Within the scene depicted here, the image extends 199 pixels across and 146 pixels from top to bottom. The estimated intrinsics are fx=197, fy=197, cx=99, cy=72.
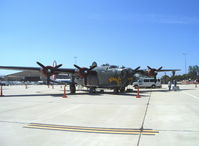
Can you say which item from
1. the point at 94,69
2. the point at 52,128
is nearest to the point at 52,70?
the point at 94,69

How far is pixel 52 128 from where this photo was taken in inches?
269

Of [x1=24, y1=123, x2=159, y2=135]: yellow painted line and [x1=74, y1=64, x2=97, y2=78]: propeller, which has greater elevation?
[x1=74, y1=64, x2=97, y2=78]: propeller

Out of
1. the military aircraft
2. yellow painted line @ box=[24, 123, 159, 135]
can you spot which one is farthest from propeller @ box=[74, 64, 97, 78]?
yellow painted line @ box=[24, 123, 159, 135]

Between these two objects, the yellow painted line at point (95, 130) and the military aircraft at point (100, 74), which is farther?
the military aircraft at point (100, 74)

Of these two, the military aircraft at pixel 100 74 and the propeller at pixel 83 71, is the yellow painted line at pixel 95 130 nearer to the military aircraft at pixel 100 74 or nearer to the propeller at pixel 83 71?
the military aircraft at pixel 100 74

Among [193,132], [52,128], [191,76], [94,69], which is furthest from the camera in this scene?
[191,76]

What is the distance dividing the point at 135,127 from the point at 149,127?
0.49 metres

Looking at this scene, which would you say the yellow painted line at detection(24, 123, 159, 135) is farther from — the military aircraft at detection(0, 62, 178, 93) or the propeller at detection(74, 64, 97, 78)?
the propeller at detection(74, 64, 97, 78)

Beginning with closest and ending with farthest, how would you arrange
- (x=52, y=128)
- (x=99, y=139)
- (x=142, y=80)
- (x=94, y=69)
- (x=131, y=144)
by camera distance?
(x=131, y=144)
(x=99, y=139)
(x=52, y=128)
(x=94, y=69)
(x=142, y=80)

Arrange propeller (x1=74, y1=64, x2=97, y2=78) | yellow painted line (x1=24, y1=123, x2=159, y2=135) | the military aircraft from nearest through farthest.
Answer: yellow painted line (x1=24, y1=123, x2=159, y2=135), the military aircraft, propeller (x1=74, y1=64, x2=97, y2=78)

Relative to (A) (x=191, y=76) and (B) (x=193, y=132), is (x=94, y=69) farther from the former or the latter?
(A) (x=191, y=76)

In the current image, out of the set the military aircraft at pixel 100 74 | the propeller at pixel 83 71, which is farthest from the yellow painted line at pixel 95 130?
the propeller at pixel 83 71

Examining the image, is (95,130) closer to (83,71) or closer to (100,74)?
(100,74)

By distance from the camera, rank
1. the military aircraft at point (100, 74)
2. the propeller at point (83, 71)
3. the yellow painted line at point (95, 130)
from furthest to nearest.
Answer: the propeller at point (83, 71)
the military aircraft at point (100, 74)
the yellow painted line at point (95, 130)
